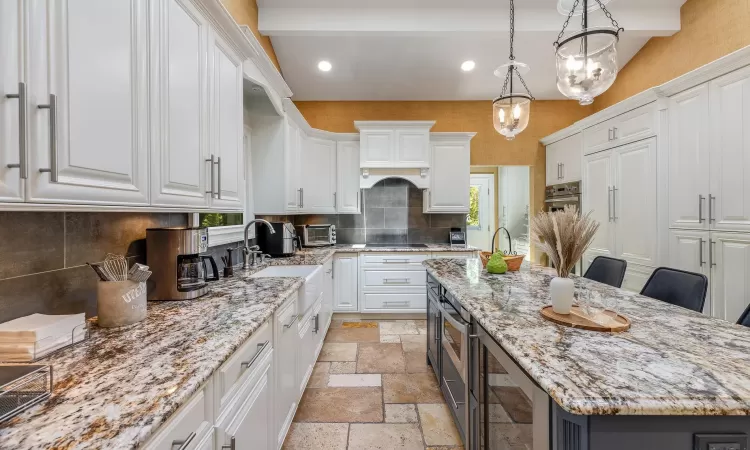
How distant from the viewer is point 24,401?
26.3 inches

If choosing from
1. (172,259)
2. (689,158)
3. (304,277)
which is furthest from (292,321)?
(689,158)

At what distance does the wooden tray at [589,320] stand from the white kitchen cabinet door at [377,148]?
3111 mm

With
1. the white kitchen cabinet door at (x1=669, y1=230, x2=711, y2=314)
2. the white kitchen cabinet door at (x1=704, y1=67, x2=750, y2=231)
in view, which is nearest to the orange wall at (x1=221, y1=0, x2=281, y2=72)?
the white kitchen cabinet door at (x1=704, y1=67, x2=750, y2=231)

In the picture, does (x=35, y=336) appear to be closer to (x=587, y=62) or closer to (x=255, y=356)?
(x=255, y=356)

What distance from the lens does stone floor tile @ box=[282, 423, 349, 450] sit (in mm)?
1835

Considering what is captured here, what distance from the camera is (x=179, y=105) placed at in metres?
1.27

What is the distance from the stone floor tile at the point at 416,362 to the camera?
2.70 m

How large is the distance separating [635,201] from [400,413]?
299 centimetres

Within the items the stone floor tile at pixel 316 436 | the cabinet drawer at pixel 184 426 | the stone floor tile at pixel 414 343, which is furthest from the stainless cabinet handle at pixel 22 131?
the stone floor tile at pixel 414 343

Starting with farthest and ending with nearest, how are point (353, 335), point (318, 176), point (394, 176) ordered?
point (394, 176), point (318, 176), point (353, 335)

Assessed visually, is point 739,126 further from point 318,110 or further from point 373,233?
point 318,110

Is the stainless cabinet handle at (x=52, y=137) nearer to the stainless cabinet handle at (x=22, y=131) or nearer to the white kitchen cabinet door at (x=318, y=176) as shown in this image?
the stainless cabinet handle at (x=22, y=131)

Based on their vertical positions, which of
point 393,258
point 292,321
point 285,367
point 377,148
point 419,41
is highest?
point 419,41

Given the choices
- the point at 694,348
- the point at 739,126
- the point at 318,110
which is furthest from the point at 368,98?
the point at 694,348
